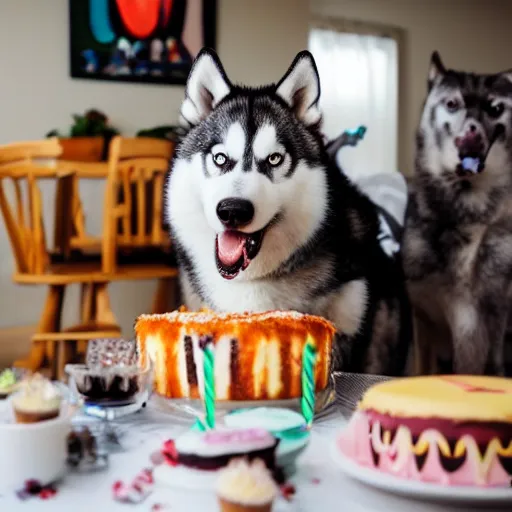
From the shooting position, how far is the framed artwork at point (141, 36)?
1.84 meters

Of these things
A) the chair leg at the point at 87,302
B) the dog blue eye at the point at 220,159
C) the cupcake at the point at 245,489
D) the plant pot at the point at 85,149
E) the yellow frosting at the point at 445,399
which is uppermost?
the plant pot at the point at 85,149

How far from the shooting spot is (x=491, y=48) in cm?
173

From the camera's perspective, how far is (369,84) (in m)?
2.92

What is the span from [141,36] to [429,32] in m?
0.90

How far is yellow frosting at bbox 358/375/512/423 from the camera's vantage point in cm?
52

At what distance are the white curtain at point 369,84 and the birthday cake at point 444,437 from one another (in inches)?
45.5

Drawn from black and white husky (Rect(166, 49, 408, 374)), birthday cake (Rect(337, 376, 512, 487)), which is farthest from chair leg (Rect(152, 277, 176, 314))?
birthday cake (Rect(337, 376, 512, 487))

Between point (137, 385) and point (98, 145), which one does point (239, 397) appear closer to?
point (137, 385)

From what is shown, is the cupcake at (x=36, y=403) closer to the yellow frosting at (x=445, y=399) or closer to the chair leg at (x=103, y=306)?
the yellow frosting at (x=445, y=399)

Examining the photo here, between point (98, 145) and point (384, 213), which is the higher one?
point (98, 145)

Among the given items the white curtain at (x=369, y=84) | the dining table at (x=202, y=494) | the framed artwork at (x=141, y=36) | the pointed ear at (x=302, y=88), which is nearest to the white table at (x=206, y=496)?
the dining table at (x=202, y=494)

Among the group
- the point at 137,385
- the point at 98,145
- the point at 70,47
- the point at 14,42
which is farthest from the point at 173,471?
the point at 14,42

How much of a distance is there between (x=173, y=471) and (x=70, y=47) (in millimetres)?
2108

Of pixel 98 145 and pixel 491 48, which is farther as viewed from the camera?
pixel 98 145
